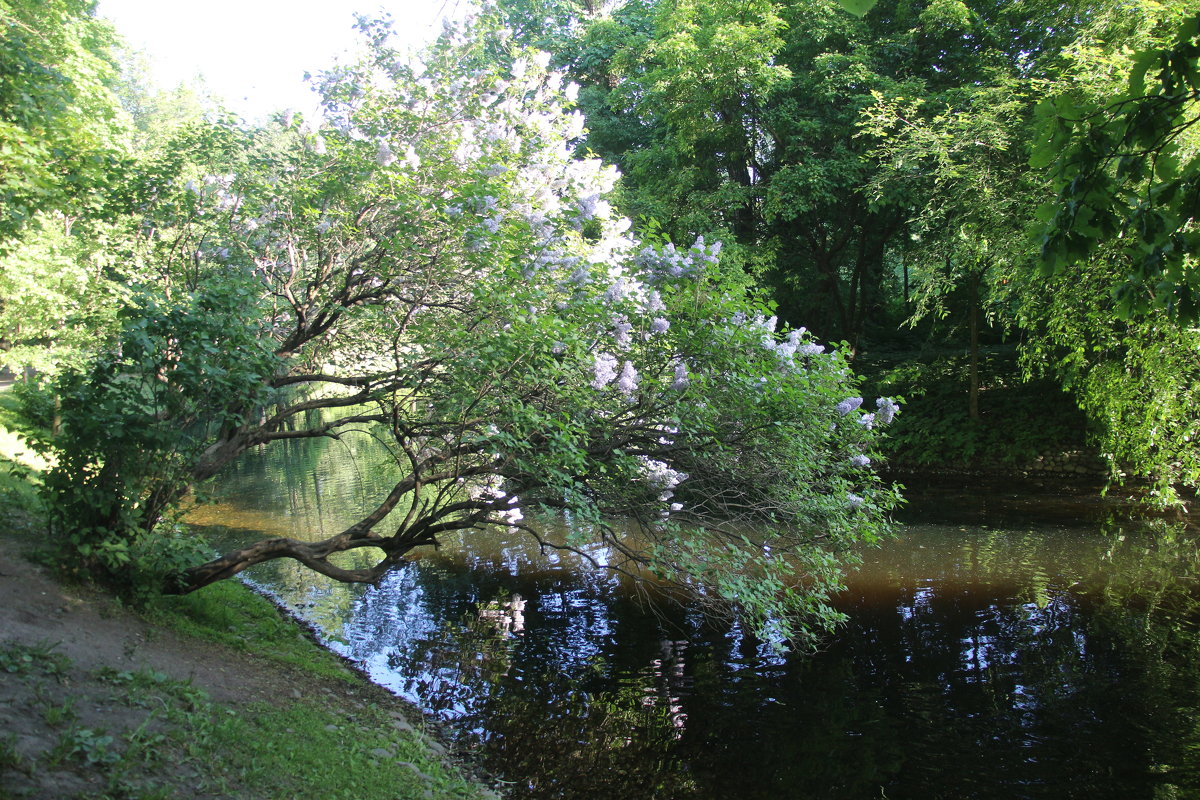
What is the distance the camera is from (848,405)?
322 inches

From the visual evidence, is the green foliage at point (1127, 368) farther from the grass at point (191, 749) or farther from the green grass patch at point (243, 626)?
the green grass patch at point (243, 626)

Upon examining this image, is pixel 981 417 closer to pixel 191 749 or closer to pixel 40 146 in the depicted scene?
pixel 191 749

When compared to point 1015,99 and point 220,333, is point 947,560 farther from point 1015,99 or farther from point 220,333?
point 220,333

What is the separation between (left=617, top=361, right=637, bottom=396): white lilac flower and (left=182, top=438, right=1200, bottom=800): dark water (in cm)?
327

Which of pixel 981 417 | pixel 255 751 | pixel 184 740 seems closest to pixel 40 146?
pixel 184 740

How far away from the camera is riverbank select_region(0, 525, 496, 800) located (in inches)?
155

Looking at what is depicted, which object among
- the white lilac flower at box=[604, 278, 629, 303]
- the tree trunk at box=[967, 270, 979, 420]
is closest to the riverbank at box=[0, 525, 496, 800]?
the white lilac flower at box=[604, 278, 629, 303]

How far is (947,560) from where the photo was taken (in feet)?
42.7

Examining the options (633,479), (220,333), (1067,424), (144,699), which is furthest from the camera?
(1067,424)

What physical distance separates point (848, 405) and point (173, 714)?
6.58 m

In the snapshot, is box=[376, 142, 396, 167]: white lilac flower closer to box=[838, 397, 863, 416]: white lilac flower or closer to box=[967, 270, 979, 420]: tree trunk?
box=[838, 397, 863, 416]: white lilac flower

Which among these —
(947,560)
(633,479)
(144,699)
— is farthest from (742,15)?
(144,699)

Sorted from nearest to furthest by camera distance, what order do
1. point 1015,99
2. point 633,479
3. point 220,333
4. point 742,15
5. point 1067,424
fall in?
1. point 220,333
2. point 633,479
3. point 1015,99
4. point 1067,424
5. point 742,15

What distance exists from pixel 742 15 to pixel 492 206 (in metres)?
15.6
